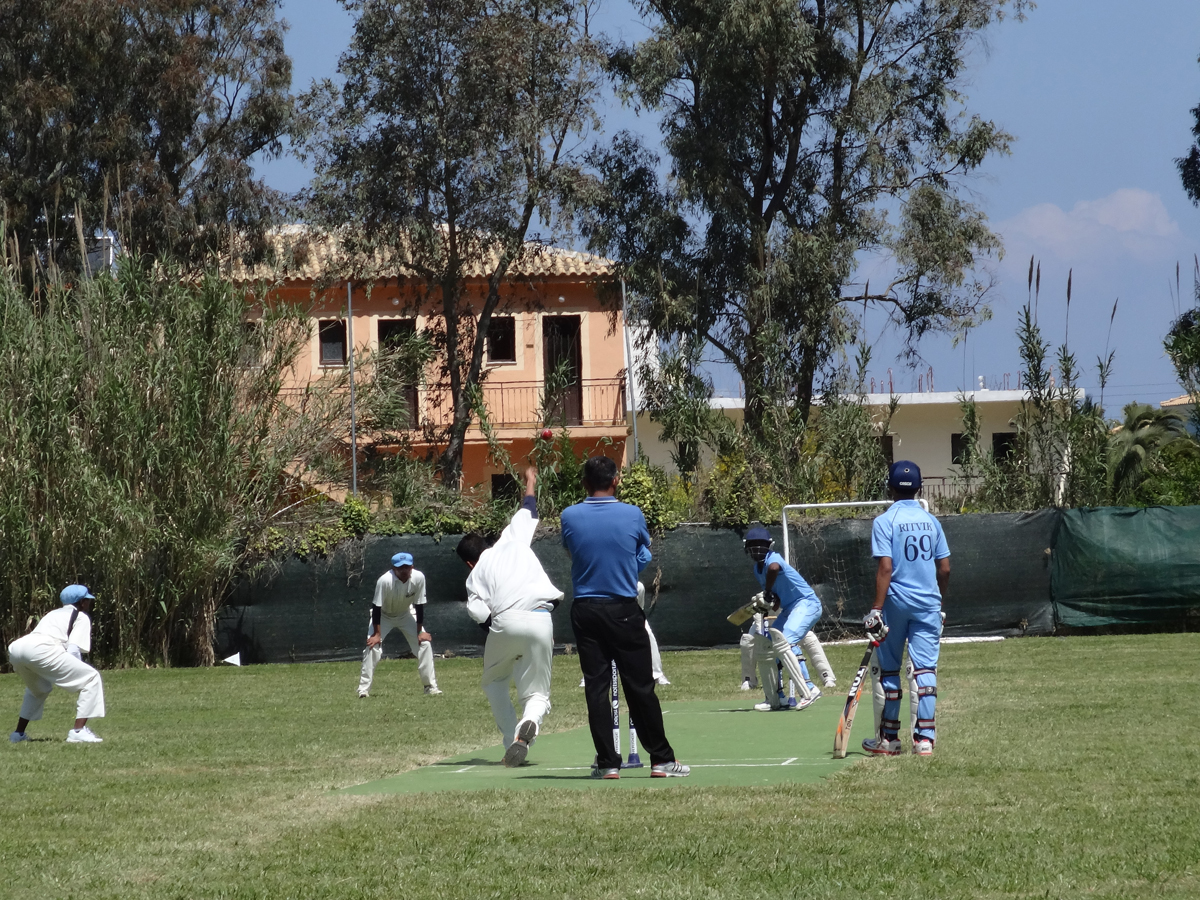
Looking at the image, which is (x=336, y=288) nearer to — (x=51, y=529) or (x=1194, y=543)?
(x=51, y=529)

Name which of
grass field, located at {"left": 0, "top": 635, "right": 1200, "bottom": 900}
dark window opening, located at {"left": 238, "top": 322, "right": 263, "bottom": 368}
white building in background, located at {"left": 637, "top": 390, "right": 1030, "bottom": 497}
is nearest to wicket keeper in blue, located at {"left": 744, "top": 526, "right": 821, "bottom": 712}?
grass field, located at {"left": 0, "top": 635, "right": 1200, "bottom": 900}

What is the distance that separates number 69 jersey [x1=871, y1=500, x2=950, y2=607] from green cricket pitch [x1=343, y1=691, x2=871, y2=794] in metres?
1.14

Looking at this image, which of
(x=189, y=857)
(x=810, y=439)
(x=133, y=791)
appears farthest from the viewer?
(x=810, y=439)

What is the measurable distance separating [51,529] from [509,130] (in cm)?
1159

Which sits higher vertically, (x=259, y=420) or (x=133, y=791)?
(x=259, y=420)

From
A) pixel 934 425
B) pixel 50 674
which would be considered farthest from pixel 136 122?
pixel 934 425

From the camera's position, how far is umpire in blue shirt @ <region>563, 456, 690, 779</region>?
29.2 ft

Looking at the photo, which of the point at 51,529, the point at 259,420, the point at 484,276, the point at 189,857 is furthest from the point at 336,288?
the point at 189,857

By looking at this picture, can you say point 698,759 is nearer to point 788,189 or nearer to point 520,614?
point 520,614

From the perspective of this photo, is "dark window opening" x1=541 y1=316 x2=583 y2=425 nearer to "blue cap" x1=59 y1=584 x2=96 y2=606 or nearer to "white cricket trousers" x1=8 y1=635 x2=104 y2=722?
"blue cap" x1=59 y1=584 x2=96 y2=606

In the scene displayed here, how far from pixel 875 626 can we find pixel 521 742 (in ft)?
7.57

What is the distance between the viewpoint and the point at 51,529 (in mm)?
22078

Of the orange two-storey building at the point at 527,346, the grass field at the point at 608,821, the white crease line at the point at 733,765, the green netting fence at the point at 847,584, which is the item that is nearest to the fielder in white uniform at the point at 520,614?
the white crease line at the point at 733,765

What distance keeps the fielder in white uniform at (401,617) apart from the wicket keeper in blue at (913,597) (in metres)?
7.74
